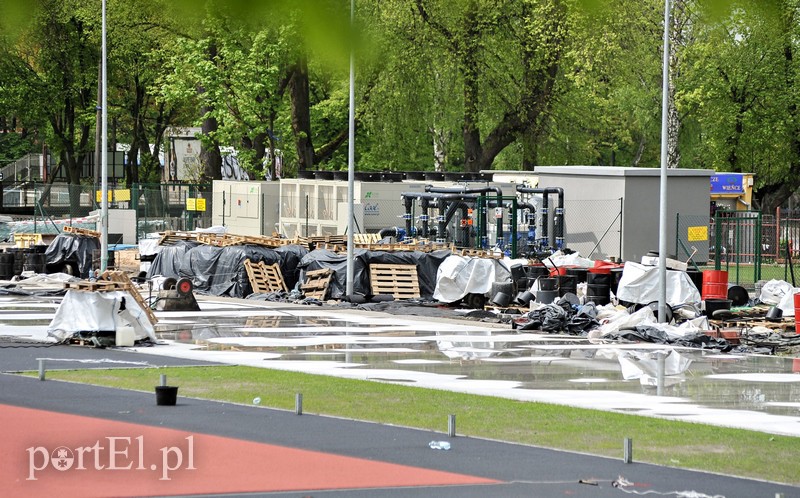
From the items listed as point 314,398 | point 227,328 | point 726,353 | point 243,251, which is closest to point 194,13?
point 314,398

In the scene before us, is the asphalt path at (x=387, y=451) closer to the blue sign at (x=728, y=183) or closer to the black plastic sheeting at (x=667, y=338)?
the black plastic sheeting at (x=667, y=338)

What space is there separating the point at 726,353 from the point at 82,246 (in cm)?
2405

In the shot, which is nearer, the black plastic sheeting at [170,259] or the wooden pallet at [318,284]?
the wooden pallet at [318,284]

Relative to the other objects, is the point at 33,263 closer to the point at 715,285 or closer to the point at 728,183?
the point at 715,285

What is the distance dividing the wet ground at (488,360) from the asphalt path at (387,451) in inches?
144

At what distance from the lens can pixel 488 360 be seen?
23.0m

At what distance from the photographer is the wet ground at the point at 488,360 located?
18328 millimetres

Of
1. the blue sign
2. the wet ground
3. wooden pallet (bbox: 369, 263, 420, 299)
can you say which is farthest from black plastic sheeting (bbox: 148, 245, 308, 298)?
the blue sign

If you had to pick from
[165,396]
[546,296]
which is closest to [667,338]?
[546,296]

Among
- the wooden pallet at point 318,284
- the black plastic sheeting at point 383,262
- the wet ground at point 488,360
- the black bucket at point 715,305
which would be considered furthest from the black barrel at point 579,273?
the wooden pallet at point 318,284

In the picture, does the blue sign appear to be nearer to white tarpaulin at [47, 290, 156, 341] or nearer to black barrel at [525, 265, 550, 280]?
black barrel at [525, 265, 550, 280]

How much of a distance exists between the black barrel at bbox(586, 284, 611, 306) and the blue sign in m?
23.0

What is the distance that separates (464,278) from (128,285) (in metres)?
11.4

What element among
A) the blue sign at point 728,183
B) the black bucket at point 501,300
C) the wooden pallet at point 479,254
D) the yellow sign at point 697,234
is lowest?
the black bucket at point 501,300
